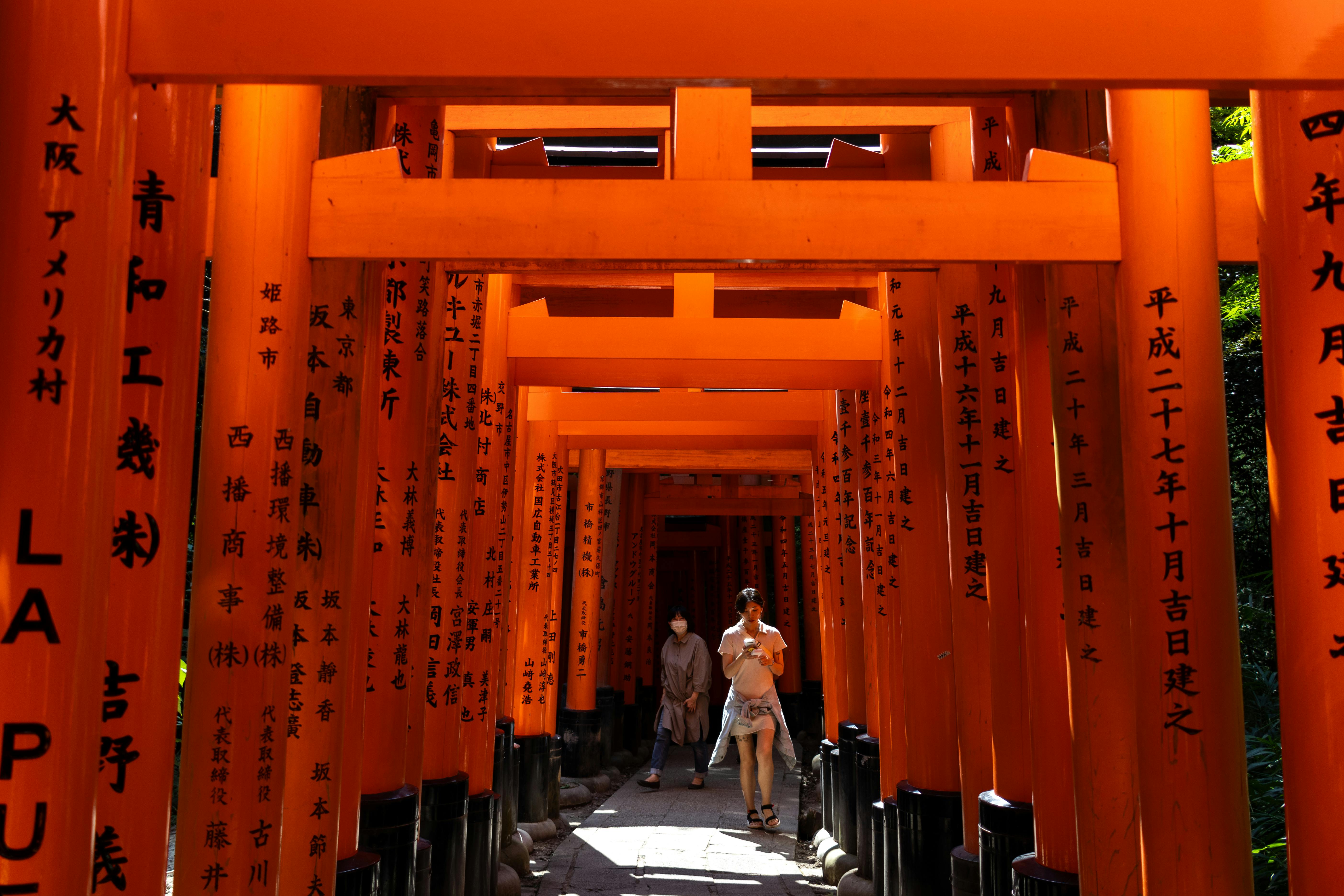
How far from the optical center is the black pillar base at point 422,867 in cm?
517

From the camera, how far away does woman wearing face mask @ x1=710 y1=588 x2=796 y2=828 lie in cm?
876

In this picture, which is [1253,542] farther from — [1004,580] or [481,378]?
[481,378]

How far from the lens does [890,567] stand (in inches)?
261

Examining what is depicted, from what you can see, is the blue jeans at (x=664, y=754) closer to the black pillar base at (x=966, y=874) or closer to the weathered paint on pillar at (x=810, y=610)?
the weathered paint on pillar at (x=810, y=610)

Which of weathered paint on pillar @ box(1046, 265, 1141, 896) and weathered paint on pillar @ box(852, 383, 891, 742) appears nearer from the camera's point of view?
weathered paint on pillar @ box(1046, 265, 1141, 896)

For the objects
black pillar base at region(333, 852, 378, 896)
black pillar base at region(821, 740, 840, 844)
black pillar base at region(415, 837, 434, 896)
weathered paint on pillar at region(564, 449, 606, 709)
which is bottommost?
black pillar base at region(821, 740, 840, 844)

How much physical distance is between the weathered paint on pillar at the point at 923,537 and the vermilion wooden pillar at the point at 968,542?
13.6 inches

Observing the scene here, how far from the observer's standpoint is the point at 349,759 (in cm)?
452

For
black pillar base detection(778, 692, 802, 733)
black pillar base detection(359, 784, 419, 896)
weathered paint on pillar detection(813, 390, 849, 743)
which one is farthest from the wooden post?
black pillar base detection(778, 692, 802, 733)

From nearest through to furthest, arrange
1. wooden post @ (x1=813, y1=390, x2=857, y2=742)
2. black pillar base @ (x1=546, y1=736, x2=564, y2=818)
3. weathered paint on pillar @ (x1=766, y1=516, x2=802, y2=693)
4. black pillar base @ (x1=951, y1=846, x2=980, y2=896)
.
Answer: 1. black pillar base @ (x1=951, y1=846, x2=980, y2=896)
2. wooden post @ (x1=813, y1=390, x2=857, y2=742)
3. black pillar base @ (x1=546, y1=736, x2=564, y2=818)
4. weathered paint on pillar @ (x1=766, y1=516, x2=802, y2=693)

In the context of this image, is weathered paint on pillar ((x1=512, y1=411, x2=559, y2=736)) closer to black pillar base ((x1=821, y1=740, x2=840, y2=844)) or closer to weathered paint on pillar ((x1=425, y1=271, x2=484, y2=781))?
black pillar base ((x1=821, y1=740, x2=840, y2=844))

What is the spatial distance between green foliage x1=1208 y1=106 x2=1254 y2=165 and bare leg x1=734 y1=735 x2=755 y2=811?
16.3 ft

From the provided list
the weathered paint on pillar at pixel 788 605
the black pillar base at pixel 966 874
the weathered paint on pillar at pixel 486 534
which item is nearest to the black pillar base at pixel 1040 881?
the black pillar base at pixel 966 874

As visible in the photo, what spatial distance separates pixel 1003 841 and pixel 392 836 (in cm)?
244
